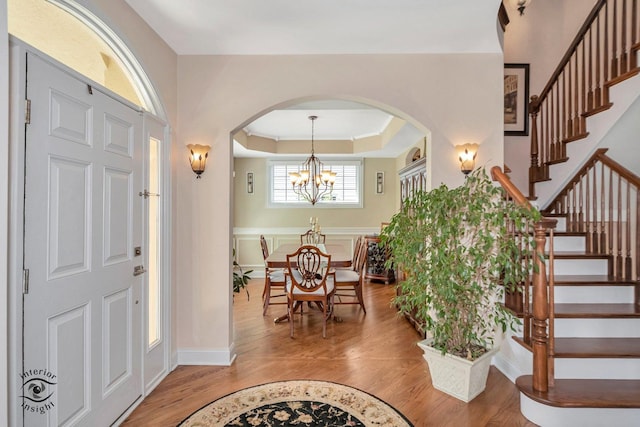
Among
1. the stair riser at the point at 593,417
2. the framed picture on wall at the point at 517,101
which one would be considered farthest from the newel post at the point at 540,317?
the framed picture on wall at the point at 517,101

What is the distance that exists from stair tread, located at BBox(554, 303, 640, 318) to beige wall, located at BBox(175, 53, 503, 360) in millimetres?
1286

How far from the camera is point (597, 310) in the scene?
2.46 meters

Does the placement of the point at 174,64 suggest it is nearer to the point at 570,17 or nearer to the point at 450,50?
the point at 450,50

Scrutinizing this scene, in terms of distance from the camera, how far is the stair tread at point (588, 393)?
1.93 m

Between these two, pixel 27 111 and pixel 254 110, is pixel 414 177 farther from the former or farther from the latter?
pixel 27 111

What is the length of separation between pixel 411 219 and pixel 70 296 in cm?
213

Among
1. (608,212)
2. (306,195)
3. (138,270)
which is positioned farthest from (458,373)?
(306,195)

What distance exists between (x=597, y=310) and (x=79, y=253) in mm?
3506

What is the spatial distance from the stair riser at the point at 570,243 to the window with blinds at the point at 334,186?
4.08m

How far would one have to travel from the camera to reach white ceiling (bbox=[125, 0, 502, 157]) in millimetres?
2289

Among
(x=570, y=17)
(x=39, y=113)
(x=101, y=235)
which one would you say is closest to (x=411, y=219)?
(x=101, y=235)

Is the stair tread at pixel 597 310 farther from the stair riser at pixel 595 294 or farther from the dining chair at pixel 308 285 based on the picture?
the dining chair at pixel 308 285

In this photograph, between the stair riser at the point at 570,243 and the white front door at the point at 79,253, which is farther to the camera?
the stair riser at the point at 570,243

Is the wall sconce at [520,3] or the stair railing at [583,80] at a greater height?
the wall sconce at [520,3]
